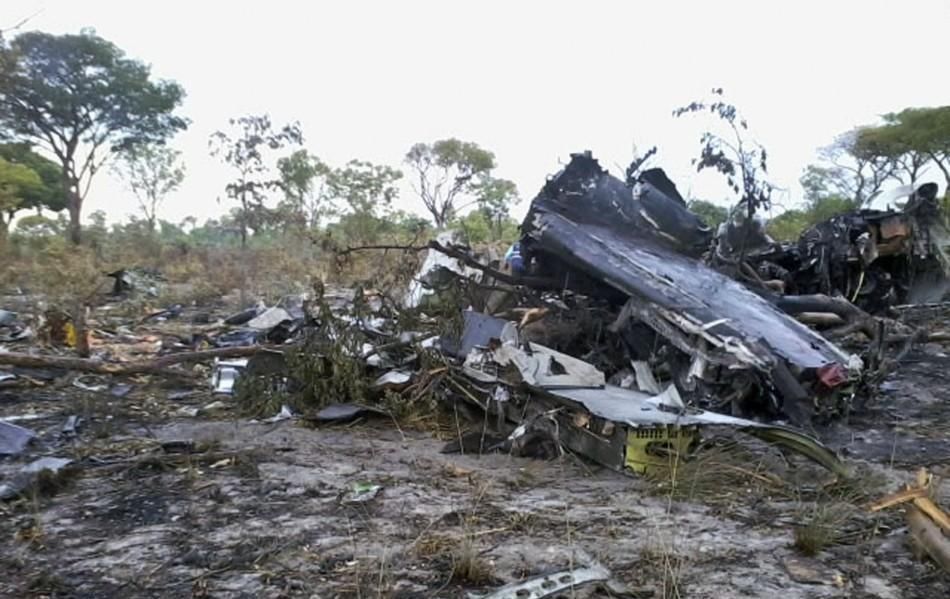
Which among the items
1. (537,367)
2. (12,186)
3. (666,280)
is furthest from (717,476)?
(12,186)

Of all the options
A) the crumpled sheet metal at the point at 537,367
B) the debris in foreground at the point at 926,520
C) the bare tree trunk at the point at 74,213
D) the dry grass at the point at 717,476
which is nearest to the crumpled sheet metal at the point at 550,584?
the dry grass at the point at 717,476

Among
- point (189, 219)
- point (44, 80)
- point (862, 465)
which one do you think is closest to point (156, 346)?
point (862, 465)

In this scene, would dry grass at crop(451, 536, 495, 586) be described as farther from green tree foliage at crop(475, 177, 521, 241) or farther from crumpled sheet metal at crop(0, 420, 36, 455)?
green tree foliage at crop(475, 177, 521, 241)

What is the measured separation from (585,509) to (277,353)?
10.3 feet

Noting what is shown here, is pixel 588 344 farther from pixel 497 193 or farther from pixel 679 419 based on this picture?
pixel 497 193

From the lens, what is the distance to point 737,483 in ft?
12.0

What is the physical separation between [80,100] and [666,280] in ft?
75.8

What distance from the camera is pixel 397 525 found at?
310 cm

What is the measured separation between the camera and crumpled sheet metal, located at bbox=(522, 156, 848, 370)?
467 centimetres

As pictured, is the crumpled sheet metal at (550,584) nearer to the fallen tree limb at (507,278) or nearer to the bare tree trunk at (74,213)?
the fallen tree limb at (507,278)

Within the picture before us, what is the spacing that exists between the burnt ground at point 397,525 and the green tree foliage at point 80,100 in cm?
1983

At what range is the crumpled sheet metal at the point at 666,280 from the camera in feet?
15.3

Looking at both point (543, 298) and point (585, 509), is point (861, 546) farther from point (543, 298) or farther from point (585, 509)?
point (543, 298)

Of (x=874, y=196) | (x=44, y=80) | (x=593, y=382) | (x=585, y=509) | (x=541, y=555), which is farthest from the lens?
(x=44, y=80)
